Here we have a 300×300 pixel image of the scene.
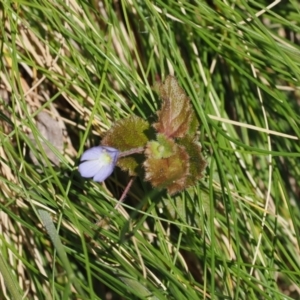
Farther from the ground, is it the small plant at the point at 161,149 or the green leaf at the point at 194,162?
the small plant at the point at 161,149

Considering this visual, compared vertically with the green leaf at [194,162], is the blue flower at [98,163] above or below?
above

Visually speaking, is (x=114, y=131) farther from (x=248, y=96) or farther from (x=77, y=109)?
(x=248, y=96)

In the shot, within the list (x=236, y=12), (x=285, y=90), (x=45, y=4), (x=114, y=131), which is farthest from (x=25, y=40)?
(x=285, y=90)

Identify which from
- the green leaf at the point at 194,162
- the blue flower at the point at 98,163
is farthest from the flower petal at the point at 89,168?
the green leaf at the point at 194,162

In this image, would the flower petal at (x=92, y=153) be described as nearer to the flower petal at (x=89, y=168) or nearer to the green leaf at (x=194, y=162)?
the flower petal at (x=89, y=168)

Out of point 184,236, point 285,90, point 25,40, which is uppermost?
point 25,40

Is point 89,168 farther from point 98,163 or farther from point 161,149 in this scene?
point 161,149

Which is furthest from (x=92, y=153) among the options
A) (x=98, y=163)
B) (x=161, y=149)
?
(x=161, y=149)

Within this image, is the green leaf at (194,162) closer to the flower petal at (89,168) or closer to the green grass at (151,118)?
the green grass at (151,118)
